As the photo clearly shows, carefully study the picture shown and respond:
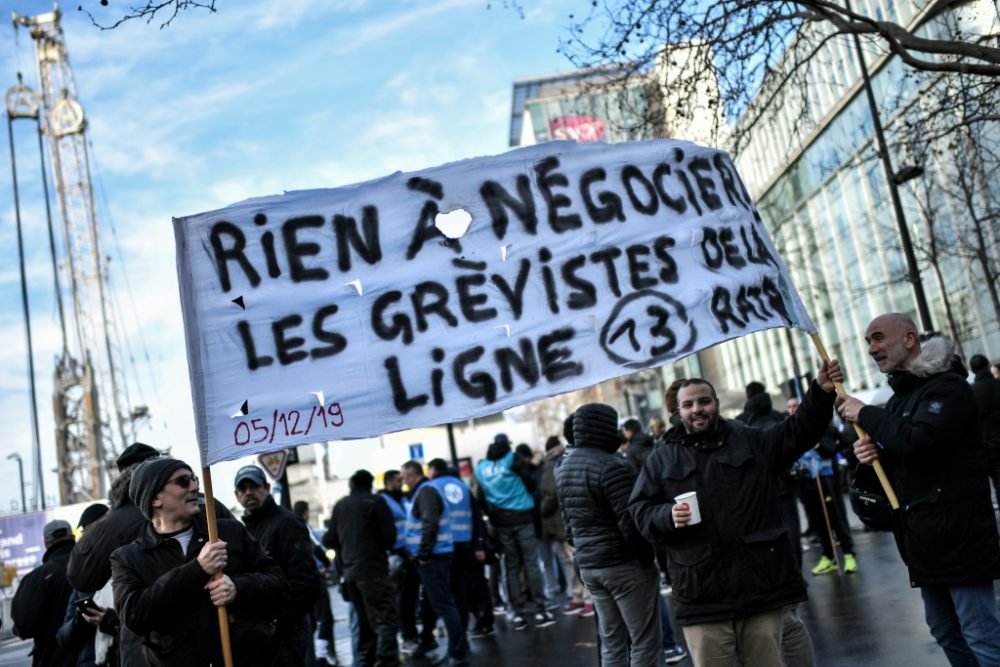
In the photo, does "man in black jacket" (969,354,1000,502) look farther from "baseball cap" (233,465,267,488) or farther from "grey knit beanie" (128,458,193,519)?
"grey knit beanie" (128,458,193,519)

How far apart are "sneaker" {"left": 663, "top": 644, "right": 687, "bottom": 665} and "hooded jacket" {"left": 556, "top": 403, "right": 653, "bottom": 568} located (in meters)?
2.08

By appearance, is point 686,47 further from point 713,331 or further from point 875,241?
point 875,241

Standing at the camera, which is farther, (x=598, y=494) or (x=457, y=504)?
(x=457, y=504)

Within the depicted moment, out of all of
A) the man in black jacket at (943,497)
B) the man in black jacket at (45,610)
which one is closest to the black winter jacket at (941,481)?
the man in black jacket at (943,497)

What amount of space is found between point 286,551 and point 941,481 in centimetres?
357

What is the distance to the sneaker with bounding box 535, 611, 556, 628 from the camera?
11898mm

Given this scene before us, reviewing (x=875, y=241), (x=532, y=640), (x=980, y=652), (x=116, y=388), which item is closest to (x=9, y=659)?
(x=532, y=640)

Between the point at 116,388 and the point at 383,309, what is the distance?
83.8 meters

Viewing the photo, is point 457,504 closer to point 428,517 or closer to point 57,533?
point 428,517

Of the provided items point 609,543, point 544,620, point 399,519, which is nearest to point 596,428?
point 609,543

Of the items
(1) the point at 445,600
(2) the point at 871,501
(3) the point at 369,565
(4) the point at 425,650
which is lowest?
(4) the point at 425,650

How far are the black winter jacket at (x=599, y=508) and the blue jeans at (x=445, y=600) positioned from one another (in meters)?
3.69

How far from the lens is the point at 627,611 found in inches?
250

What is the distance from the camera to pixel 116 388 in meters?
83.2
